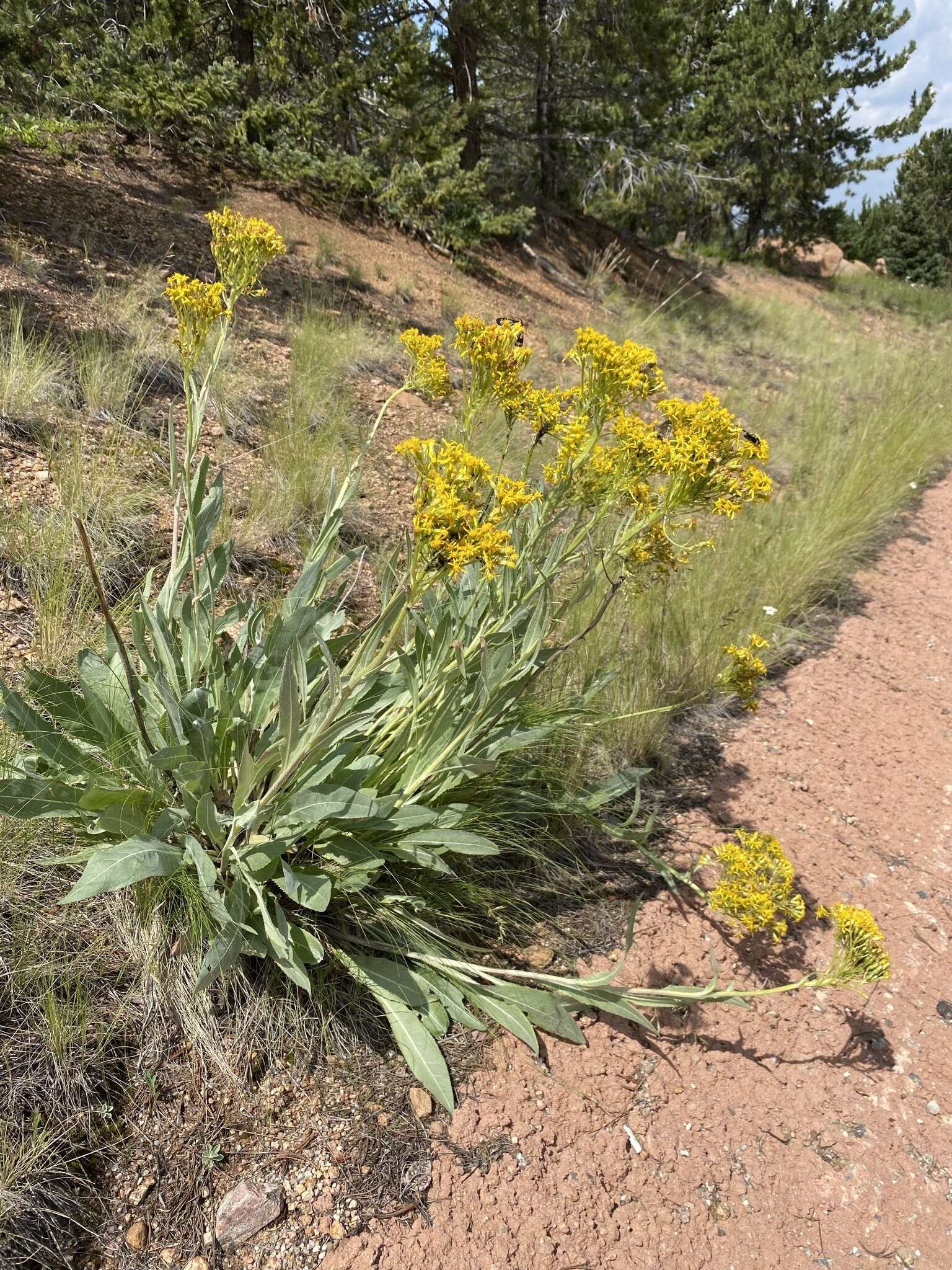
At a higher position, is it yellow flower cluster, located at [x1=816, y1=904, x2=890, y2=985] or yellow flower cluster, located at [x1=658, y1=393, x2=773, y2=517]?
yellow flower cluster, located at [x1=658, y1=393, x2=773, y2=517]

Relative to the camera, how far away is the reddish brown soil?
1.59 meters

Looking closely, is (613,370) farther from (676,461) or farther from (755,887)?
(755,887)

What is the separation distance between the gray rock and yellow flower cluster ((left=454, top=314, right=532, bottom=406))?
5.70 ft

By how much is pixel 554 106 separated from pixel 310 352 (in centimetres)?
972

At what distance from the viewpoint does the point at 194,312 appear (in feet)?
5.88

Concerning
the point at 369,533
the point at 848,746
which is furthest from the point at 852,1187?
the point at 369,533

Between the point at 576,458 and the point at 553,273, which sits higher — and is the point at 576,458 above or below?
below

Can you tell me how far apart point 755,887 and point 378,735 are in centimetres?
111

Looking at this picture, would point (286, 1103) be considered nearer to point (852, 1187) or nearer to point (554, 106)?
point (852, 1187)

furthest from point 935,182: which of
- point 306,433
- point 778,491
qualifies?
point 306,433

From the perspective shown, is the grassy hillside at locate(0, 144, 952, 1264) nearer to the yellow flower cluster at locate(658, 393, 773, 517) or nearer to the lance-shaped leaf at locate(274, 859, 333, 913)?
the lance-shaped leaf at locate(274, 859, 333, 913)

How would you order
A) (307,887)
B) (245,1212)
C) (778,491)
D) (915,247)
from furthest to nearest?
(915,247) < (778,491) < (307,887) < (245,1212)

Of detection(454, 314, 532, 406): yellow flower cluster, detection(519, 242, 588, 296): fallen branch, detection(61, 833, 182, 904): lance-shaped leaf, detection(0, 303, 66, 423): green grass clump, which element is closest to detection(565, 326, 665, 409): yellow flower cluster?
detection(454, 314, 532, 406): yellow flower cluster

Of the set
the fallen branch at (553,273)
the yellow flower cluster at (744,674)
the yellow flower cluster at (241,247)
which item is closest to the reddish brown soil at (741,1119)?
the yellow flower cluster at (744,674)
